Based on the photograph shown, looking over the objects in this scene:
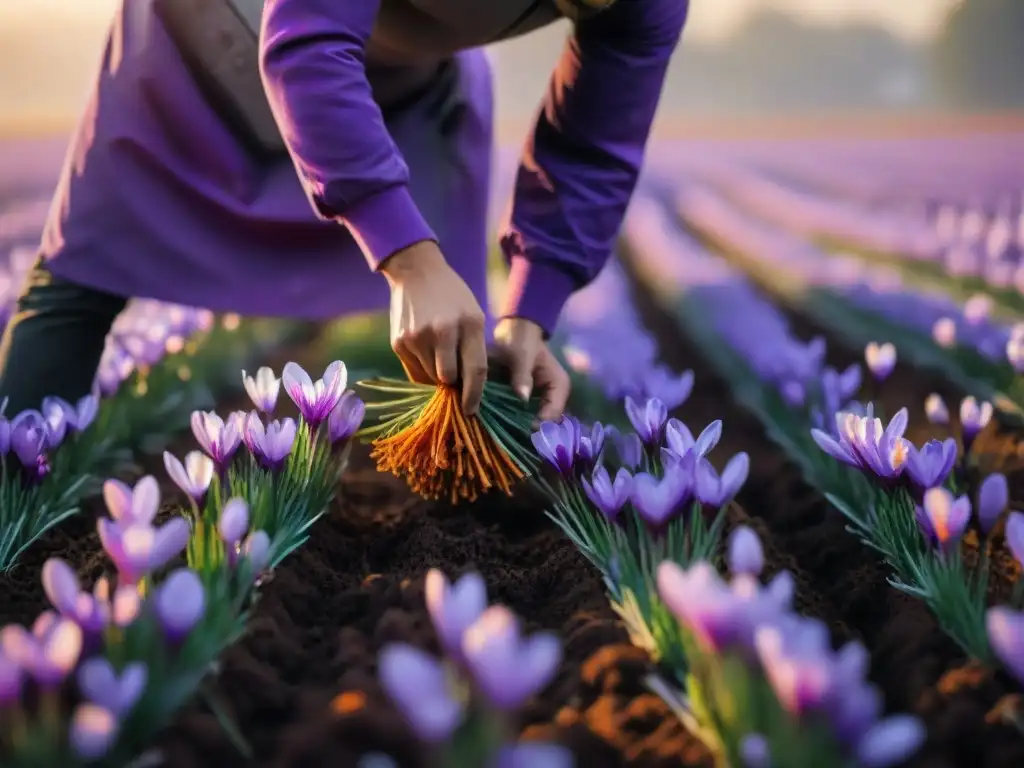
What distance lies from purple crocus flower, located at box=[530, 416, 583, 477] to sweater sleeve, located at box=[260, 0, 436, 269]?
0.93 feet

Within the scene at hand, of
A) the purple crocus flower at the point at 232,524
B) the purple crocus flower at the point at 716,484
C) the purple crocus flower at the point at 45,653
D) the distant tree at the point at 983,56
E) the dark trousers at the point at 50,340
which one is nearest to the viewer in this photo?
the purple crocus flower at the point at 45,653

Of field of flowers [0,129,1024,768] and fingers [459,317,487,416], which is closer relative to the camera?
field of flowers [0,129,1024,768]

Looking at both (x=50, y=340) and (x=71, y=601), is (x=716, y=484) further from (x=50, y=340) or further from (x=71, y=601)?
(x=50, y=340)

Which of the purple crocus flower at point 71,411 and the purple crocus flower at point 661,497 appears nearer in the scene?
the purple crocus flower at point 661,497

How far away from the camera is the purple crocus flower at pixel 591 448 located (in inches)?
51.0

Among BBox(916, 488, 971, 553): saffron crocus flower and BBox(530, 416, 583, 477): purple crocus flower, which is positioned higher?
BBox(916, 488, 971, 553): saffron crocus flower

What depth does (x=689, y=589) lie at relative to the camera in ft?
2.55

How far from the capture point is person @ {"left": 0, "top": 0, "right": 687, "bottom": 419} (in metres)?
1.51

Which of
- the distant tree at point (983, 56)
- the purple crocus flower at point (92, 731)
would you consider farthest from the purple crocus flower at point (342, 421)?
the distant tree at point (983, 56)

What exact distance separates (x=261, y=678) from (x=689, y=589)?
18.2 inches

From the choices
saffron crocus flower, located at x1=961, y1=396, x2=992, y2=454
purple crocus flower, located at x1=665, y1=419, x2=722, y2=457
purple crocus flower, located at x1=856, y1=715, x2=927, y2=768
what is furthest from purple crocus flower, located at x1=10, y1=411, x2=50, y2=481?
saffron crocus flower, located at x1=961, y1=396, x2=992, y2=454

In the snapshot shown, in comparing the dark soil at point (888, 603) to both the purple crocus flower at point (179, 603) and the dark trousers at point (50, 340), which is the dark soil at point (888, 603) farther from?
the dark trousers at point (50, 340)

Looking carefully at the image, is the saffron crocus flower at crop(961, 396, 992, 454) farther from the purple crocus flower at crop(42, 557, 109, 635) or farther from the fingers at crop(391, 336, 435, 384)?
the purple crocus flower at crop(42, 557, 109, 635)

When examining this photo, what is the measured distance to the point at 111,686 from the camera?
30.7 inches
